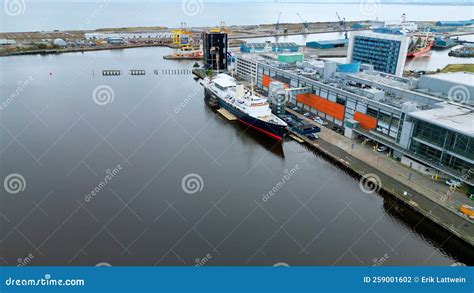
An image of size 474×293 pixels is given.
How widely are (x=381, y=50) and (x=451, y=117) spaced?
852 inches

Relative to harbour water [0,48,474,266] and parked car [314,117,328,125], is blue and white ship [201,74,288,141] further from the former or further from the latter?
parked car [314,117,328,125]

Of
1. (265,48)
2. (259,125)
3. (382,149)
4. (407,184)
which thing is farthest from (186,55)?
(407,184)

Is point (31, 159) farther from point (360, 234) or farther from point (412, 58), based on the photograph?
point (412, 58)

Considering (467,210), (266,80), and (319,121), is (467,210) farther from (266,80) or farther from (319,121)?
(266,80)

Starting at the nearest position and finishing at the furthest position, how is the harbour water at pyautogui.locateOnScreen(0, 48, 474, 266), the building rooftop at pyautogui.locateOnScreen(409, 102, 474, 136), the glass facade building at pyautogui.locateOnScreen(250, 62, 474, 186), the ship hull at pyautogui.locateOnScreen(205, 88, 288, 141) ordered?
the harbour water at pyautogui.locateOnScreen(0, 48, 474, 266) → the building rooftop at pyautogui.locateOnScreen(409, 102, 474, 136) → the glass facade building at pyautogui.locateOnScreen(250, 62, 474, 186) → the ship hull at pyautogui.locateOnScreen(205, 88, 288, 141)

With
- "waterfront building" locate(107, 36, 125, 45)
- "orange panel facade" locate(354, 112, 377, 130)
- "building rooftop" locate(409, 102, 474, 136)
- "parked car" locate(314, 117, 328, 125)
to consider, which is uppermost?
"waterfront building" locate(107, 36, 125, 45)

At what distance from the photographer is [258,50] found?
3706 centimetres

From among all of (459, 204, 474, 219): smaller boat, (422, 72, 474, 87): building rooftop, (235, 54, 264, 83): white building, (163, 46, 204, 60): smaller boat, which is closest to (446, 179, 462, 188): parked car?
(459, 204, 474, 219): smaller boat

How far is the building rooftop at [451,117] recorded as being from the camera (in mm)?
13752

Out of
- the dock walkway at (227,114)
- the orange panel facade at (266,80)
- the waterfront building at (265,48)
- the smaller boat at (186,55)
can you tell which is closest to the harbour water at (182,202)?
the dock walkway at (227,114)

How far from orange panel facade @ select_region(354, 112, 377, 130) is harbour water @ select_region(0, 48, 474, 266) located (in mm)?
3587

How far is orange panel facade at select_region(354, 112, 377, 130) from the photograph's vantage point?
60.9ft

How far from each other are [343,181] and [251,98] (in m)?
9.13

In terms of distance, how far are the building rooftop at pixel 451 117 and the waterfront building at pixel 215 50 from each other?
86.6 ft
